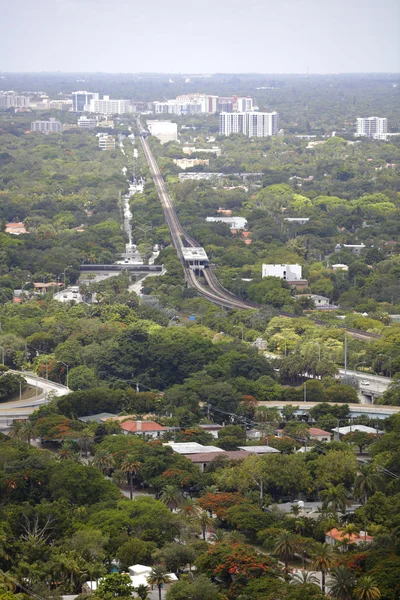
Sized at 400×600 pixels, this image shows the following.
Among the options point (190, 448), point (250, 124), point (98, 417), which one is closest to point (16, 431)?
point (98, 417)

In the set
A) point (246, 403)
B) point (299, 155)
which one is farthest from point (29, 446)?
point (299, 155)

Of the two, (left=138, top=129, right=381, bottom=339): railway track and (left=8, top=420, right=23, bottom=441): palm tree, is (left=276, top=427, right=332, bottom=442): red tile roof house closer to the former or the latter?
(left=8, top=420, right=23, bottom=441): palm tree

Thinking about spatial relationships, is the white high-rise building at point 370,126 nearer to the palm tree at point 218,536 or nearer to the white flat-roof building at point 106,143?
the white flat-roof building at point 106,143

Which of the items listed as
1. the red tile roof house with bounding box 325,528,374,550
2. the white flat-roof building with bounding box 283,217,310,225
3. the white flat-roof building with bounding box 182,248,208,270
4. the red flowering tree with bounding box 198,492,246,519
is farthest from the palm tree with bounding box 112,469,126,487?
the white flat-roof building with bounding box 283,217,310,225

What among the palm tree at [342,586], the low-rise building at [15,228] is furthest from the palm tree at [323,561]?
the low-rise building at [15,228]

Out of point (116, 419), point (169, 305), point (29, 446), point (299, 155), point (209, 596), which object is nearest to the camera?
point (209, 596)

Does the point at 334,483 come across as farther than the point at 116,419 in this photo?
No

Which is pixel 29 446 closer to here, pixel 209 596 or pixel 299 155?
pixel 209 596
